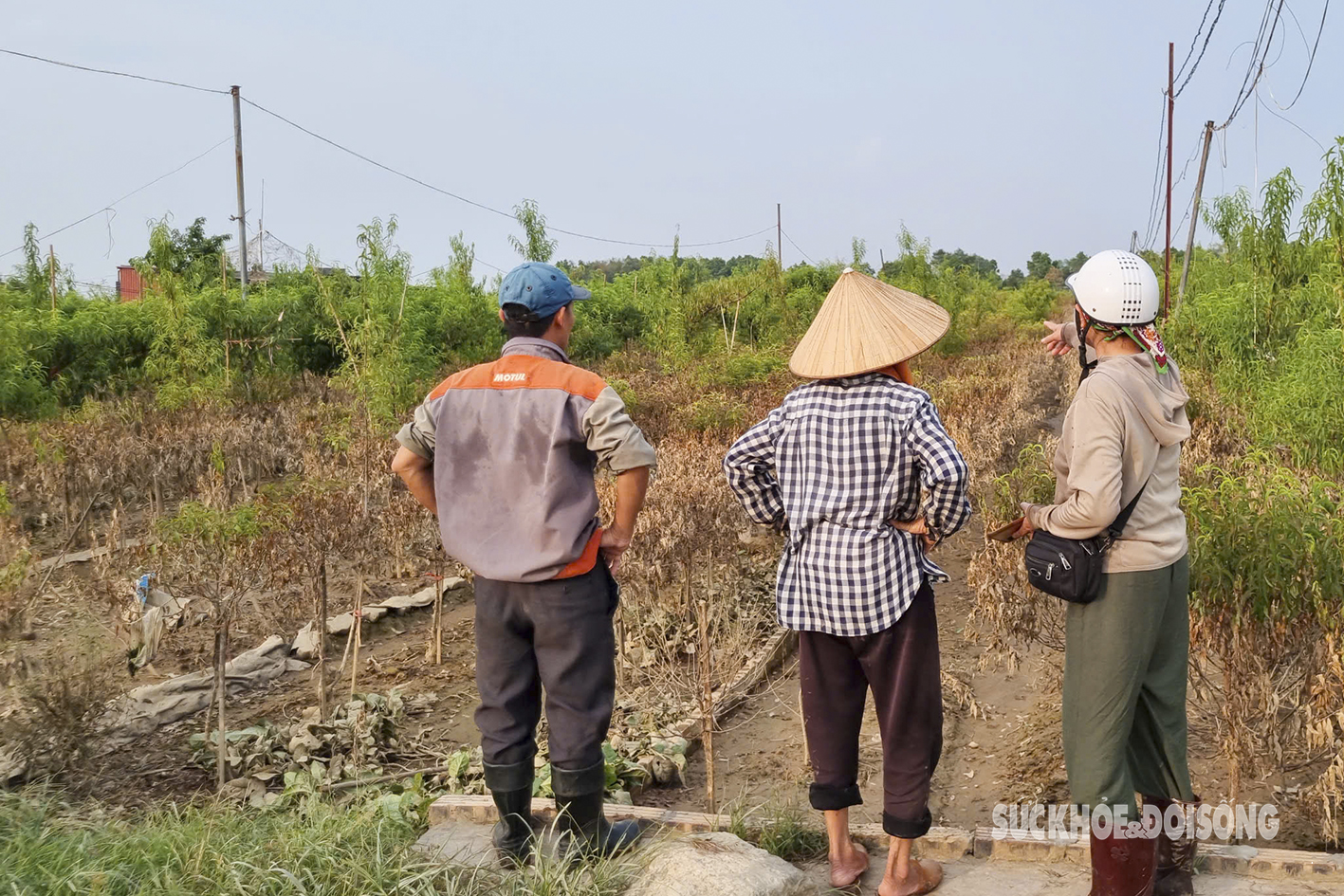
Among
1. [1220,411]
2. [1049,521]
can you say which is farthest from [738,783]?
[1220,411]

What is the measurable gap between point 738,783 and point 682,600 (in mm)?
1384

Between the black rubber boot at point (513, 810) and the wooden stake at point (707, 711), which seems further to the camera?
the wooden stake at point (707, 711)

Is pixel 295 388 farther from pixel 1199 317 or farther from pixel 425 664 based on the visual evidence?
pixel 1199 317

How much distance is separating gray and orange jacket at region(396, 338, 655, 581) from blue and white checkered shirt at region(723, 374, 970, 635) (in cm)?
44

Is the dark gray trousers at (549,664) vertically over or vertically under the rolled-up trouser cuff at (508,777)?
over

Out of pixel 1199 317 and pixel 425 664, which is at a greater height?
pixel 1199 317

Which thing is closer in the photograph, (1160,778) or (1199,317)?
(1160,778)

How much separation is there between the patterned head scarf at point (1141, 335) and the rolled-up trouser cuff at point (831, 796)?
1353mm

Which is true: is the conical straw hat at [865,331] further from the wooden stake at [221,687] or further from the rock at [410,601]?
the rock at [410,601]

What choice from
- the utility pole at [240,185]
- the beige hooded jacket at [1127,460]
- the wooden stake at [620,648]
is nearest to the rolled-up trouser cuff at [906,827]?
the beige hooded jacket at [1127,460]

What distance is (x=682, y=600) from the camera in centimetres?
580

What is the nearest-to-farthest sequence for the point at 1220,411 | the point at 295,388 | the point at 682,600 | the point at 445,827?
the point at 445,827
the point at 682,600
the point at 1220,411
the point at 295,388

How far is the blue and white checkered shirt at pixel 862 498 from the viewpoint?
2736mm

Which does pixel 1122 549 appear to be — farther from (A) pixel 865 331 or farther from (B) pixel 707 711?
(B) pixel 707 711
